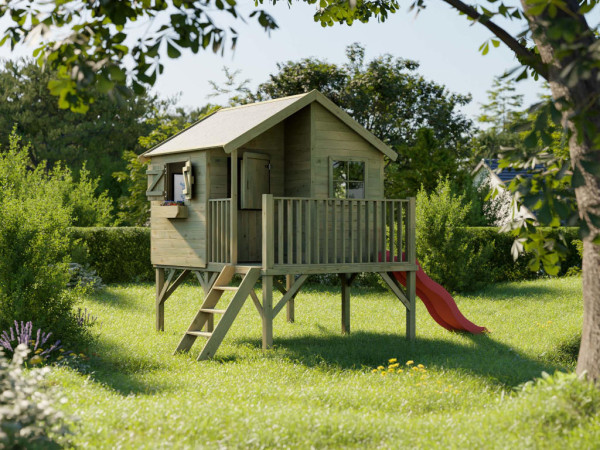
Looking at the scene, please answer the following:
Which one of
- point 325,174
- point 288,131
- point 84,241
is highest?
point 288,131

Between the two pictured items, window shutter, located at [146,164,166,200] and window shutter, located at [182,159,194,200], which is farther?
window shutter, located at [146,164,166,200]

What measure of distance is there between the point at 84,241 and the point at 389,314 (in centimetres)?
921

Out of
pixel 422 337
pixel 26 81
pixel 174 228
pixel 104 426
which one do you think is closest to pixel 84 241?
pixel 174 228

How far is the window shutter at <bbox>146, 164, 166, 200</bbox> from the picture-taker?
13.8 meters

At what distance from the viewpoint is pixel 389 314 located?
16.1 metres

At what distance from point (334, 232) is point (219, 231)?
6.53 ft

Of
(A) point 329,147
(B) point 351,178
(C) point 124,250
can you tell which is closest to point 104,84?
(A) point 329,147

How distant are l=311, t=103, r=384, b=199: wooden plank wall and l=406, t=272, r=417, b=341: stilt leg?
5.18 ft

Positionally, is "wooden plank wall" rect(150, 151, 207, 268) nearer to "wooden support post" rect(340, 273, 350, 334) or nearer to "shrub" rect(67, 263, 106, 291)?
"wooden support post" rect(340, 273, 350, 334)

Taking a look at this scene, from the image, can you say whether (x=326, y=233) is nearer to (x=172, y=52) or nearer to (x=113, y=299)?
(x=172, y=52)

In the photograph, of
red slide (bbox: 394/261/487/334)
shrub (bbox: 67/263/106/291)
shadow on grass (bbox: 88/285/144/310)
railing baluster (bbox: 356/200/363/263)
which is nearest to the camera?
railing baluster (bbox: 356/200/363/263)

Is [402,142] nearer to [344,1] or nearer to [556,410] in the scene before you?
[344,1]

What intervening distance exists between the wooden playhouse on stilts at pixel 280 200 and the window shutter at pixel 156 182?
0.13 feet

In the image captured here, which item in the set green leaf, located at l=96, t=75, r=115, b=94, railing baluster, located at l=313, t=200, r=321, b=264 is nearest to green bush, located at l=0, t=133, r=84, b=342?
railing baluster, located at l=313, t=200, r=321, b=264
